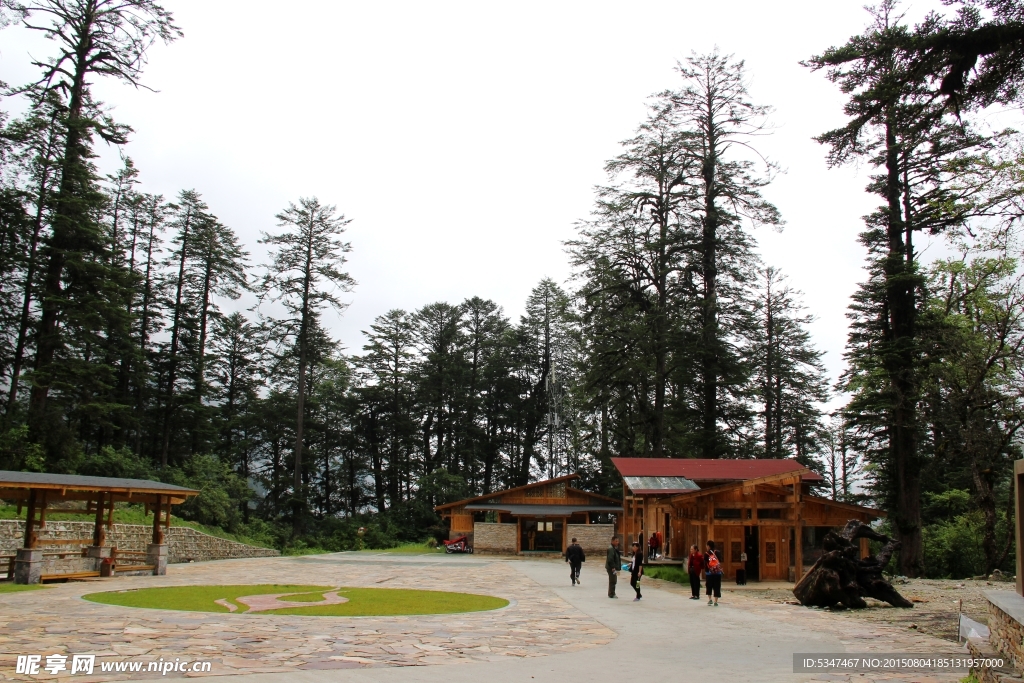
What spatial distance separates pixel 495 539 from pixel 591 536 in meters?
5.10

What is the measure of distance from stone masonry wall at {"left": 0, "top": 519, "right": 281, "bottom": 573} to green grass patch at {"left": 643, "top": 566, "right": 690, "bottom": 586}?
1677 cm

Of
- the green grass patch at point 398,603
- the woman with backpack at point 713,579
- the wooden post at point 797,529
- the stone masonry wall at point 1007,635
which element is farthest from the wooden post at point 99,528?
the stone masonry wall at point 1007,635

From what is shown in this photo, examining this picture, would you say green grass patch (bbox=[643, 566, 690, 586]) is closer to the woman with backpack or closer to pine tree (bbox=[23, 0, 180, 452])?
the woman with backpack

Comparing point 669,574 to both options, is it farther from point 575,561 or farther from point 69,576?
point 69,576

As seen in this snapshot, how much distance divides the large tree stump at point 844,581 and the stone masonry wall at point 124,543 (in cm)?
1855

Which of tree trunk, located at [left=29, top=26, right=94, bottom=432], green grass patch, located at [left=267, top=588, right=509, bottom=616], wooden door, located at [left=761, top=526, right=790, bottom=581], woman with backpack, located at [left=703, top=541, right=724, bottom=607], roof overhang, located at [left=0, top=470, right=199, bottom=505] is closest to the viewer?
green grass patch, located at [left=267, top=588, right=509, bottom=616]

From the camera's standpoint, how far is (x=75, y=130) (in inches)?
1102

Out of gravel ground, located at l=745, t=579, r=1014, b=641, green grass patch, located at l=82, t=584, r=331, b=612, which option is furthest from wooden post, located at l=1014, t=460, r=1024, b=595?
green grass patch, located at l=82, t=584, r=331, b=612

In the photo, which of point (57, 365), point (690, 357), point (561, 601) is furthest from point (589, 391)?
point (57, 365)

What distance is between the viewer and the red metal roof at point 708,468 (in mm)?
26188

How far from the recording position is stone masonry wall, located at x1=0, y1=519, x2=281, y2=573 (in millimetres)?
19125

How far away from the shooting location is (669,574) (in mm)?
21859

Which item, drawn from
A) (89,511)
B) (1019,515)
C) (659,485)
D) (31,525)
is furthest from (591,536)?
(1019,515)

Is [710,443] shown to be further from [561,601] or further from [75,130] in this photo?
[75,130]
